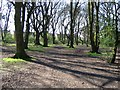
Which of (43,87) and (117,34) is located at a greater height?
(117,34)

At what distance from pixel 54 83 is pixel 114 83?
2411 mm

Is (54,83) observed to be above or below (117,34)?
below

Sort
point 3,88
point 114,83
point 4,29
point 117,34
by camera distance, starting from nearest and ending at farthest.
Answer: point 3,88 → point 114,83 → point 117,34 → point 4,29

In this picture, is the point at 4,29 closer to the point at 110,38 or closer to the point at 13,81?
the point at 110,38

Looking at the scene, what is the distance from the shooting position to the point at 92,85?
9180 millimetres

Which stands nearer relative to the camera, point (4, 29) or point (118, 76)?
point (118, 76)

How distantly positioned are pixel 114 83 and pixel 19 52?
28.7 feet

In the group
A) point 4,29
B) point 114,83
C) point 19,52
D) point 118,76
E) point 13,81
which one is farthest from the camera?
point 4,29

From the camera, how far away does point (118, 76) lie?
1155 cm

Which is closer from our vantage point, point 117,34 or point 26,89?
point 26,89

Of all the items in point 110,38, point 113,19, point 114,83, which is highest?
point 113,19

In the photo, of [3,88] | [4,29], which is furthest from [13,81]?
[4,29]

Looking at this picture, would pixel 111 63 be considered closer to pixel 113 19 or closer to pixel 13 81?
pixel 113 19

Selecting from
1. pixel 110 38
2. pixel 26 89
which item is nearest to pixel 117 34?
pixel 110 38
